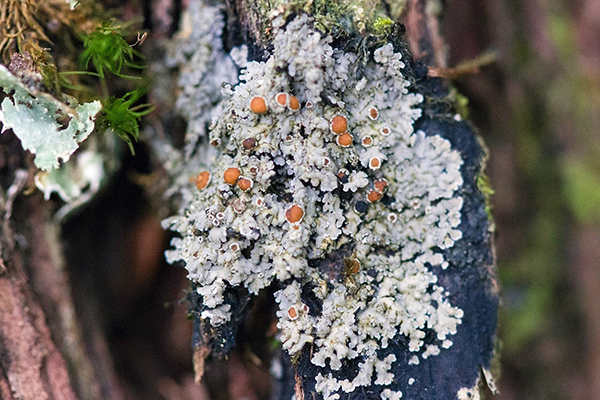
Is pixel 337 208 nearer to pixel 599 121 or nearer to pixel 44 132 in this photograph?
pixel 44 132

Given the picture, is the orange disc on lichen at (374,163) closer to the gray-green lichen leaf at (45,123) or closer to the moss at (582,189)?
the gray-green lichen leaf at (45,123)

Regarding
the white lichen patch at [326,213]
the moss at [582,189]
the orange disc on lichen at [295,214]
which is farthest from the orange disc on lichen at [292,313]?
the moss at [582,189]

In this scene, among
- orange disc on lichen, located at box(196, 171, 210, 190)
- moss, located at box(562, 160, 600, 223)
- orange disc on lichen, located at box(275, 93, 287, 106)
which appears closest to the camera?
orange disc on lichen, located at box(275, 93, 287, 106)

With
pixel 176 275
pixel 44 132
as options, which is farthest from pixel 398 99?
pixel 176 275

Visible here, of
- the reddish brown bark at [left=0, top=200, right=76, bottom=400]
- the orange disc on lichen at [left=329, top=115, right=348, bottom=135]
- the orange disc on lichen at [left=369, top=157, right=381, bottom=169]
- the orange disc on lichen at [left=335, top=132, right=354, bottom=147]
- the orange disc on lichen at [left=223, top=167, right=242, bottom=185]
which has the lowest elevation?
the reddish brown bark at [left=0, top=200, right=76, bottom=400]

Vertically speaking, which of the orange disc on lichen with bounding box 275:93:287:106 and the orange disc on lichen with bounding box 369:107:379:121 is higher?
the orange disc on lichen with bounding box 275:93:287:106

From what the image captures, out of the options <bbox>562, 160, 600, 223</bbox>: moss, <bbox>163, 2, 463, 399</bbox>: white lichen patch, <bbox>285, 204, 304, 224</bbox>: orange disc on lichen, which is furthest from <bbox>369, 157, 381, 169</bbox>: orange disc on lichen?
<bbox>562, 160, 600, 223</bbox>: moss

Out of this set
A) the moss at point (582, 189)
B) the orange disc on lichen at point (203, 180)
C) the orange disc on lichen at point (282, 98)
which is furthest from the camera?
the moss at point (582, 189)

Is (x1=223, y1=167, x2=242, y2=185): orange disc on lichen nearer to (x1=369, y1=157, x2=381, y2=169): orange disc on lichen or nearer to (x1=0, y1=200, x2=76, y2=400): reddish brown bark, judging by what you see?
(x1=369, y1=157, x2=381, y2=169): orange disc on lichen
